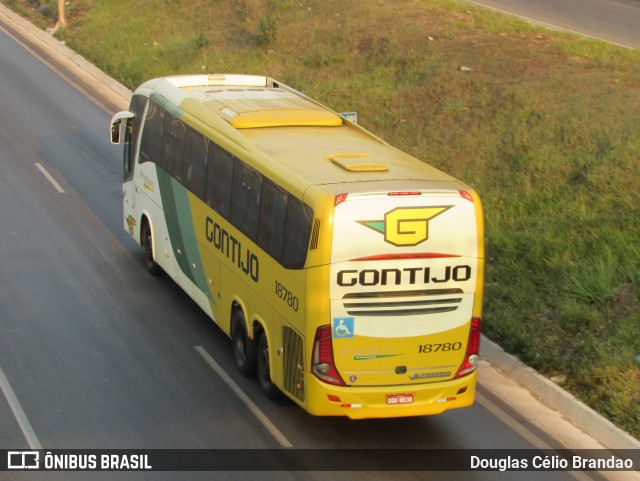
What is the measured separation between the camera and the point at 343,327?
1126cm

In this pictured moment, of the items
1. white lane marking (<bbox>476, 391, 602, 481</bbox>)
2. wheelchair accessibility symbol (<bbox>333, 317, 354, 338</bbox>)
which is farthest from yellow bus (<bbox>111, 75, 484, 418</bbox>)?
white lane marking (<bbox>476, 391, 602, 481</bbox>)

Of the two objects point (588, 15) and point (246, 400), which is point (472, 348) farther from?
point (588, 15)

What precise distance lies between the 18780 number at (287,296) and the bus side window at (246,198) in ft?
3.09

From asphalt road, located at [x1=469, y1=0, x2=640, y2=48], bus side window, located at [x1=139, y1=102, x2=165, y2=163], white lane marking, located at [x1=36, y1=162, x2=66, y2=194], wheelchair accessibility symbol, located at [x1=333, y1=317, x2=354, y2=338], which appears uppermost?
asphalt road, located at [x1=469, y1=0, x2=640, y2=48]

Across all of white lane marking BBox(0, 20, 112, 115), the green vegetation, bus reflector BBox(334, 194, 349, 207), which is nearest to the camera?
bus reflector BBox(334, 194, 349, 207)

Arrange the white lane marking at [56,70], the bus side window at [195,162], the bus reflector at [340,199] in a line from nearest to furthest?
1. the bus reflector at [340,199]
2. the bus side window at [195,162]
3. the white lane marking at [56,70]

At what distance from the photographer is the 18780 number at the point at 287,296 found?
38.1 ft

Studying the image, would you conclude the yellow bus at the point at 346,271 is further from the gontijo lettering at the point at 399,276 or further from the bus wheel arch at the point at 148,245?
the bus wheel arch at the point at 148,245

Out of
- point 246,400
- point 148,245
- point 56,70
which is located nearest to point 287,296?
point 246,400

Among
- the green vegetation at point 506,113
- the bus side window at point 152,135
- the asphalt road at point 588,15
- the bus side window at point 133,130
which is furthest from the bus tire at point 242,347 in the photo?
the asphalt road at point 588,15

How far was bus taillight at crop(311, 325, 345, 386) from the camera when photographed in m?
11.2

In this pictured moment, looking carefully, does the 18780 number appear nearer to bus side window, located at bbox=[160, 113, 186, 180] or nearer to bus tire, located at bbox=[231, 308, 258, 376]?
bus tire, located at bbox=[231, 308, 258, 376]

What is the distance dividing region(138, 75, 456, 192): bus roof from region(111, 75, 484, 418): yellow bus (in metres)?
0.04

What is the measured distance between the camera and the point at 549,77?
22422 mm
